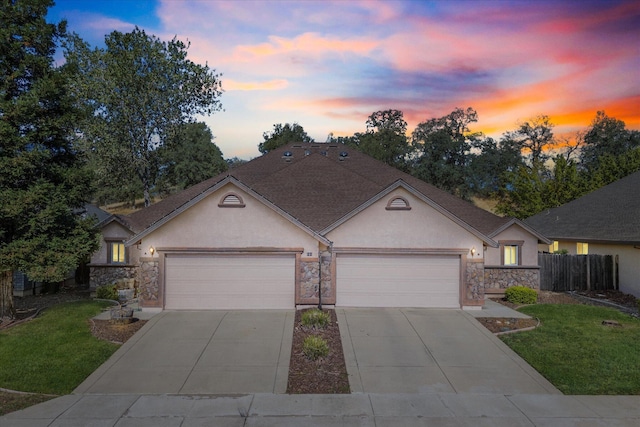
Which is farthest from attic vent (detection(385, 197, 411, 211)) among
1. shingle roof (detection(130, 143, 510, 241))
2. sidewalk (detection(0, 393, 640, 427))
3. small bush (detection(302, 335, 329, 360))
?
sidewalk (detection(0, 393, 640, 427))

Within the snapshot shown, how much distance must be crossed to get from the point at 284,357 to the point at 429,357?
3845 millimetres

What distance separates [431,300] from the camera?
16375 millimetres

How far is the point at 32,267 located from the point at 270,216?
7789mm

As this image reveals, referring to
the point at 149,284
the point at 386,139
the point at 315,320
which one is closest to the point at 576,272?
the point at 315,320

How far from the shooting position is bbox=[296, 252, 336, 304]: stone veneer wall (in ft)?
52.1

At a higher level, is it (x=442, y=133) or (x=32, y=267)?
(x=442, y=133)

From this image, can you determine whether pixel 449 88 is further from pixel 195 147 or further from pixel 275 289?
pixel 195 147

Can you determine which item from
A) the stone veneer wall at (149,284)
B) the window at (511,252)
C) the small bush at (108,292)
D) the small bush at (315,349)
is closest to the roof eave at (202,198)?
the stone veneer wall at (149,284)

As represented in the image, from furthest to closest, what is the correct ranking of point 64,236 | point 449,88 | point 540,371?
point 449,88 < point 64,236 < point 540,371

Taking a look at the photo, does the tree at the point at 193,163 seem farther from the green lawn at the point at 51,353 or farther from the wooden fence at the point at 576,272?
the wooden fence at the point at 576,272

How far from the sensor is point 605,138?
57.1 m

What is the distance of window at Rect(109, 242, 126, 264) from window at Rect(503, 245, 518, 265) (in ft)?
60.7

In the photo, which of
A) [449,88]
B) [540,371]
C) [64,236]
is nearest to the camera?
[540,371]

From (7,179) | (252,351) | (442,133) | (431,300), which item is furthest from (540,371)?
(442,133)
